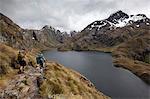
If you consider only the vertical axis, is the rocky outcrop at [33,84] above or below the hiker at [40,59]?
below

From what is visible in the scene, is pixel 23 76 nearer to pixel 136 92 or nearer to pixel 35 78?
pixel 35 78

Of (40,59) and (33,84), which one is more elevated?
(40,59)

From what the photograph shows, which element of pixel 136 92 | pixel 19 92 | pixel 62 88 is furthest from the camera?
pixel 136 92

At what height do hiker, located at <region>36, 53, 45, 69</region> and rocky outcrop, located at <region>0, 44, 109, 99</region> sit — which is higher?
hiker, located at <region>36, 53, 45, 69</region>

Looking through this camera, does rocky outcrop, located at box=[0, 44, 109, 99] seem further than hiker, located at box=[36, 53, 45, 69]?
No

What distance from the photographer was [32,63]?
5578 cm

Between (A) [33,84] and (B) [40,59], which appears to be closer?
(A) [33,84]

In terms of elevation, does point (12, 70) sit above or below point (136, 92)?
above

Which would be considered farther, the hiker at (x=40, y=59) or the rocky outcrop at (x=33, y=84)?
the hiker at (x=40, y=59)

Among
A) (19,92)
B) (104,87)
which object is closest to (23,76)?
(19,92)

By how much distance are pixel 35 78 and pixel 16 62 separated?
457 inches

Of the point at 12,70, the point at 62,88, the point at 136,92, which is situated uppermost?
the point at 12,70

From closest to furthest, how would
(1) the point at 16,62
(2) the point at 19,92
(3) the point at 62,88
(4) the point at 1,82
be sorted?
(2) the point at 19,92
(4) the point at 1,82
(3) the point at 62,88
(1) the point at 16,62

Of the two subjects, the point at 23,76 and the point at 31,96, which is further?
the point at 23,76
